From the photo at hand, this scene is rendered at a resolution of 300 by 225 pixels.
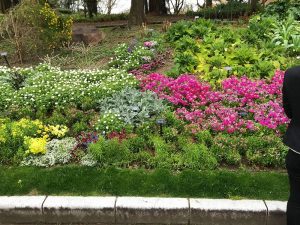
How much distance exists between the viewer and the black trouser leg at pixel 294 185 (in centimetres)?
378

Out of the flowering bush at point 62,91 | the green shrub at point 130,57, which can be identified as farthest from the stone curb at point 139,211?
the green shrub at point 130,57

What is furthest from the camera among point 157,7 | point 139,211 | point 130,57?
point 157,7

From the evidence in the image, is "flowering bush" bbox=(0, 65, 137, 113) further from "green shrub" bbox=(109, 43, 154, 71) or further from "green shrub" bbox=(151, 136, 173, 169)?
"green shrub" bbox=(151, 136, 173, 169)

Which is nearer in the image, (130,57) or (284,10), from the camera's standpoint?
(130,57)

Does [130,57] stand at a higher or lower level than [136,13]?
lower

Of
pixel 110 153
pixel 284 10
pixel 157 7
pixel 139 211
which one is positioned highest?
pixel 157 7

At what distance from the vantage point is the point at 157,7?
19.4 metres

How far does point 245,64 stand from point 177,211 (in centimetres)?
486

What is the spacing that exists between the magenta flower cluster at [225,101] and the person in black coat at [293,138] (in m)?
2.21

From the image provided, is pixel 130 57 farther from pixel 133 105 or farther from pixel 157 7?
pixel 157 7

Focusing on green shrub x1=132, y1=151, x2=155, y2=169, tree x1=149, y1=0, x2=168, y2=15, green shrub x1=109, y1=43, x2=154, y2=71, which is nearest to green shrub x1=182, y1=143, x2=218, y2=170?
green shrub x1=132, y1=151, x2=155, y2=169

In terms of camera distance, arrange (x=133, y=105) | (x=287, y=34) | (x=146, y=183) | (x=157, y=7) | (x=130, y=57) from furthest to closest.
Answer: (x=157, y=7) < (x=287, y=34) < (x=130, y=57) < (x=133, y=105) < (x=146, y=183)

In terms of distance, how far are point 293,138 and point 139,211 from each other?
6.54 feet

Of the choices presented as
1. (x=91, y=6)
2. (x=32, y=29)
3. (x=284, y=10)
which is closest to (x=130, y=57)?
(x=32, y=29)
